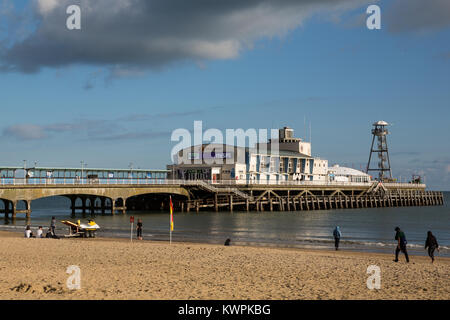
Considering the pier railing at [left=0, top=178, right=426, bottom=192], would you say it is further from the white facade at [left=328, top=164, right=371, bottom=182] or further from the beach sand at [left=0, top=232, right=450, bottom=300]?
the beach sand at [left=0, top=232, right=450, bottom=300]

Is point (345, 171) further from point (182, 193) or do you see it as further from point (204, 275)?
point (204, 275)

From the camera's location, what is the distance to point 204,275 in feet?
56.9

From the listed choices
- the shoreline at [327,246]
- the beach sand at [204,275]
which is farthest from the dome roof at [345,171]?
the beach sand at [204,275]

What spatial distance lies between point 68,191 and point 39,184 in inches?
122

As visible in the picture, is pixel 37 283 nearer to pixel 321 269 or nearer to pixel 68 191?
pixel 321 269

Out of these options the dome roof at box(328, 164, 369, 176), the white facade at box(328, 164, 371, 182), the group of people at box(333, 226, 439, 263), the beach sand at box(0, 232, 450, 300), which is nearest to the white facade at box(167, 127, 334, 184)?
the white facade at box(328, 164, 371, 182)

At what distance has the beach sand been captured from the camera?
46.8 feet

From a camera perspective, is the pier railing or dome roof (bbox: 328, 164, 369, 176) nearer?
the pier railing

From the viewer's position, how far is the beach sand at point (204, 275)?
1426 cm

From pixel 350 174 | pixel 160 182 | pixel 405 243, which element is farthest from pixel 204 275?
pixel 350 174

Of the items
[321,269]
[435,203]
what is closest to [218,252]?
[321,269]

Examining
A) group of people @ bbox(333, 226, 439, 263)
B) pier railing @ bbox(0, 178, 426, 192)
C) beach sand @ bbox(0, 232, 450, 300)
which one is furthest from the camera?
pier railing @ bbox(0, 178, 426, 192)

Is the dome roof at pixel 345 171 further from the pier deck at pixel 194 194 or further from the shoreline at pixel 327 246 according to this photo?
the shoreline at pixel 327 246
